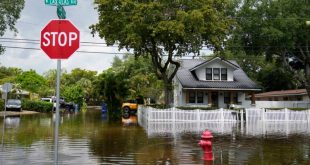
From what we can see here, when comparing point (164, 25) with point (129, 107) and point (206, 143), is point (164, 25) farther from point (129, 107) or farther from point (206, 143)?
point (206, 143)

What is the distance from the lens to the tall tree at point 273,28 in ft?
136

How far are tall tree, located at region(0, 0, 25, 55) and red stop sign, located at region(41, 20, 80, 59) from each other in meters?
31.5

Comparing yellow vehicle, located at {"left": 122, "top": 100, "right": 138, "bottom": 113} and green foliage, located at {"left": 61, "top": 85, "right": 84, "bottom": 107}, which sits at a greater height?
green foliage, located at {"left": 61, "top": 85, "right": 84, "bottom": 107}

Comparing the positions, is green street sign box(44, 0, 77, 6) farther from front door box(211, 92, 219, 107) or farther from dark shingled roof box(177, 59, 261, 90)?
front door box(211, 92, 219, 107)

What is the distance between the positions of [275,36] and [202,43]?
1042cm

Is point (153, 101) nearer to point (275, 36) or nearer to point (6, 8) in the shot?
point (275, 36)

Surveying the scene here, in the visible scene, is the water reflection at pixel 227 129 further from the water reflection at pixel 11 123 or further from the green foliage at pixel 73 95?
the green foliage at pixel 73 95

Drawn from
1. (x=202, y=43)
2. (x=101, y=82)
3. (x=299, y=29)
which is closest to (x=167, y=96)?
(x=202, y=43)

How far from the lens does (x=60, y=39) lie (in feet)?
Result: 20.9

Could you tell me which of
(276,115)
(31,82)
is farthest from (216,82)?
(31,82)

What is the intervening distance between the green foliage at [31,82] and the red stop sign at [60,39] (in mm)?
71496

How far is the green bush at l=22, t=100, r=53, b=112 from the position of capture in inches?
2110

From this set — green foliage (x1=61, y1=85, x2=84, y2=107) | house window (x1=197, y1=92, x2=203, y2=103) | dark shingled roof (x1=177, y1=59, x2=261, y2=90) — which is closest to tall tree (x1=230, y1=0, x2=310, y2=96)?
dark shingled roof (x1=177, y1=59, x2=261, y2=90)

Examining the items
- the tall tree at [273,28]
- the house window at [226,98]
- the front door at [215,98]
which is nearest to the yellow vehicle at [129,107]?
the front door at [215,98]
